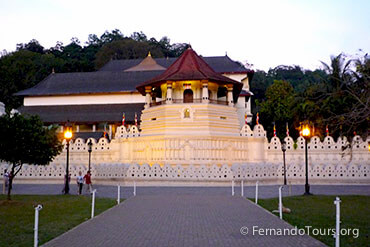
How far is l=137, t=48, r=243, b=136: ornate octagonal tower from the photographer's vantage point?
33.0m

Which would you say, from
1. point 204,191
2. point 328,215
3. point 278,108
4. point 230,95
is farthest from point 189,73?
point 328,215

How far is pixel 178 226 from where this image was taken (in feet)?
35.3

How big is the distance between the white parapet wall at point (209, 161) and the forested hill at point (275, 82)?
8.00 feet

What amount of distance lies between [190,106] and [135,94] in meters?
18.4

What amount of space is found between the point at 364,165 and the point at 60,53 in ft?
258

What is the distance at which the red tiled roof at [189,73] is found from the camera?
33.7 m


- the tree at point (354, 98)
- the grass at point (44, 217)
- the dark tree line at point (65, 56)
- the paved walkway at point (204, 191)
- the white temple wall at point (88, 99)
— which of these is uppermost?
the dark tree line at point (65, 56)

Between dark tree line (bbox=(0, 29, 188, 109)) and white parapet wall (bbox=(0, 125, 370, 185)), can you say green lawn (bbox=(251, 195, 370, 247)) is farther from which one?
dark tree line (bbox=(0, 29, 188, 109))

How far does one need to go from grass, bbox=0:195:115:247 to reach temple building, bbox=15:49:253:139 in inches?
699

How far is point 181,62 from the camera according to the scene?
1453 inches

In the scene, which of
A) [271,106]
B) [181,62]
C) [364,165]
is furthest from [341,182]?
[271,106]

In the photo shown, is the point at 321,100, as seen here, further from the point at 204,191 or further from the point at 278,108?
the point at 278,108

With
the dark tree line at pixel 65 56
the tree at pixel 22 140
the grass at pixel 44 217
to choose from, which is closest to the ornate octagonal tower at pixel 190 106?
the tree at pixel 22 140

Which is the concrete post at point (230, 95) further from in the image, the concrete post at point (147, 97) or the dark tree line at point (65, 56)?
the dark tree line at point (65, 56)
